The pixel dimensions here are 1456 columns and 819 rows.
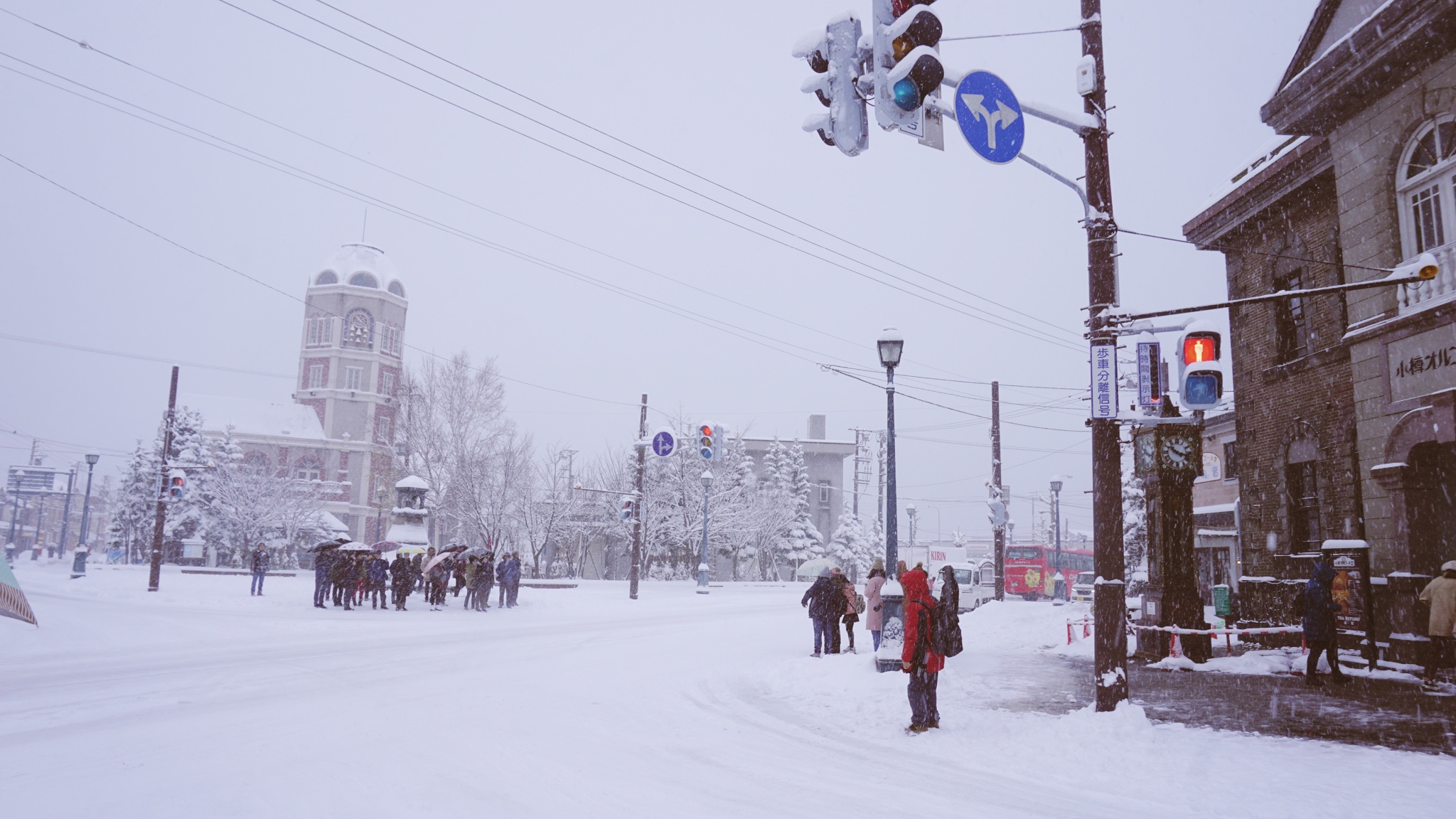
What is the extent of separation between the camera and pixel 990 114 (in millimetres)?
7918

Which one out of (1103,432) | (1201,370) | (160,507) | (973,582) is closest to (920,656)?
(1103,432)

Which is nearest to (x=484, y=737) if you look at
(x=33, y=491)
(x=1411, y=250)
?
(x=1411, y=250)

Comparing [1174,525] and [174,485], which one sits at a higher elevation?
[174,485]

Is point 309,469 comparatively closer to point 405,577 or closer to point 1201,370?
point 405,577

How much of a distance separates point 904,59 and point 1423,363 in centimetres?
1151

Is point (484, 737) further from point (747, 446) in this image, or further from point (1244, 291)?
point (747, 446)

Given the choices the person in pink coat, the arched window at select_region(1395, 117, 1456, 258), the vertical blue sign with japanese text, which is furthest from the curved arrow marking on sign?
the arched window at select_region(1395, 117, 1456, 258)

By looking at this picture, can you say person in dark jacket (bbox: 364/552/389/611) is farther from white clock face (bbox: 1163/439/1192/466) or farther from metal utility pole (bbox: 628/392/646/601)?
white clock face (bbox: 1163/439/1192/466)

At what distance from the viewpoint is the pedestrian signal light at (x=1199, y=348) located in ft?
29.5

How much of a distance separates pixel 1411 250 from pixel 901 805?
1348 cm

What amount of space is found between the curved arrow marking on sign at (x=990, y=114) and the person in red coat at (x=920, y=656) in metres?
4.32

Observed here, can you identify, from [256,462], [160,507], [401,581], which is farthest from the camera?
[256,462]

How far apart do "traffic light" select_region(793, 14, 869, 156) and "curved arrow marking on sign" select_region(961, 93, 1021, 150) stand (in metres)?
1.19

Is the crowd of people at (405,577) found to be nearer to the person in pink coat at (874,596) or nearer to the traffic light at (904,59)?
the person in pink coat at (874,596)
